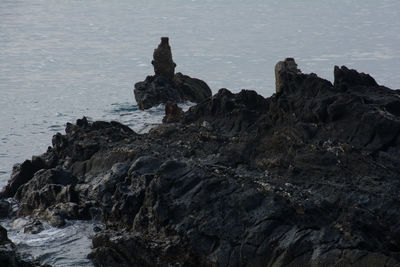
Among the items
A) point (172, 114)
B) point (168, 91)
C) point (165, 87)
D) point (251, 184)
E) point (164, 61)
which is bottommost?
point (251, 184)

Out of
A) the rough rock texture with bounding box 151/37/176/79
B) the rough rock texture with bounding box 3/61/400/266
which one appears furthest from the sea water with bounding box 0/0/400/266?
the rough rock texture with bounding box 151/37/176/79

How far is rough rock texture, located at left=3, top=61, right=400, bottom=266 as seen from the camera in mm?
12406

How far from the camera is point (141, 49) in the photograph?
62438mm

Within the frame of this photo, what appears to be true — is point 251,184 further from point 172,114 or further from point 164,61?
point 164,61

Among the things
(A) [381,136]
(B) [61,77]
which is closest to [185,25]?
(B) [61,77]

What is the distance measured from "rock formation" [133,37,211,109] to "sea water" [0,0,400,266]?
3.00 feet

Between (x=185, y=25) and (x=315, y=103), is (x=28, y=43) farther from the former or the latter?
(x=315, y=103)

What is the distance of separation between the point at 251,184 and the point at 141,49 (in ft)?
163

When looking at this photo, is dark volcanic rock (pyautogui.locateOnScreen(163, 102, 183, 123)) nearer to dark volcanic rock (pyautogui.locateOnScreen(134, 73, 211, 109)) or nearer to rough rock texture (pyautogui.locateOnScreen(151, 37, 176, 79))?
dark volcanic rock (pyautogui.locateOnScreen(134, 73, 211, 109))

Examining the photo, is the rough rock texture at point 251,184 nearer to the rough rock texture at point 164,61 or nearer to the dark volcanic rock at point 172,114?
the dark volcanic rock at point 172,114

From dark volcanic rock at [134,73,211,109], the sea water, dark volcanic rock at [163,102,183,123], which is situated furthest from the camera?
the sea water

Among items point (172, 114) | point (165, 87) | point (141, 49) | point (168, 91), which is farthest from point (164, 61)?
point (141, 49)

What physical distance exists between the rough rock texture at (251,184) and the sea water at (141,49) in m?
1.46

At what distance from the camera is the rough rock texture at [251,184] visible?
12.4 m
